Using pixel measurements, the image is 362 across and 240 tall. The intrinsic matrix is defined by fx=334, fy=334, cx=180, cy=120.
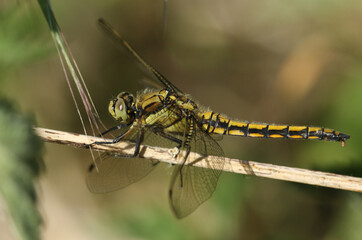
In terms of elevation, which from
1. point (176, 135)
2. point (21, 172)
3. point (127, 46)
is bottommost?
point (21, 172)

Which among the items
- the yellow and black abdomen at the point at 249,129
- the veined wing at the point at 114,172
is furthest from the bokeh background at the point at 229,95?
the veined wing at the point at 114,172

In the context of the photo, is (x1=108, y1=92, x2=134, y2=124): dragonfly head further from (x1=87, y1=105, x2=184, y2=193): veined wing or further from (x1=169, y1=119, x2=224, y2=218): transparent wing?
(x1=169, y1=119, x2=224, y2=218): transparent wing

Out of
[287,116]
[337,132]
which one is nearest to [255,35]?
[287,116]

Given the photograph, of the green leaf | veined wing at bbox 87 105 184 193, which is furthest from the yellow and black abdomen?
the green leaf

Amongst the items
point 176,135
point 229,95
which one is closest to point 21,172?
point 176,135

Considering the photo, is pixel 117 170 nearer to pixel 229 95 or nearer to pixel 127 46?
pixel 127 46

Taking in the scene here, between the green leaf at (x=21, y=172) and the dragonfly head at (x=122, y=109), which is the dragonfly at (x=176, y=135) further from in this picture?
the green leaf at (x=21, y=172)

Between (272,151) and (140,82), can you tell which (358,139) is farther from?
(140,82)
